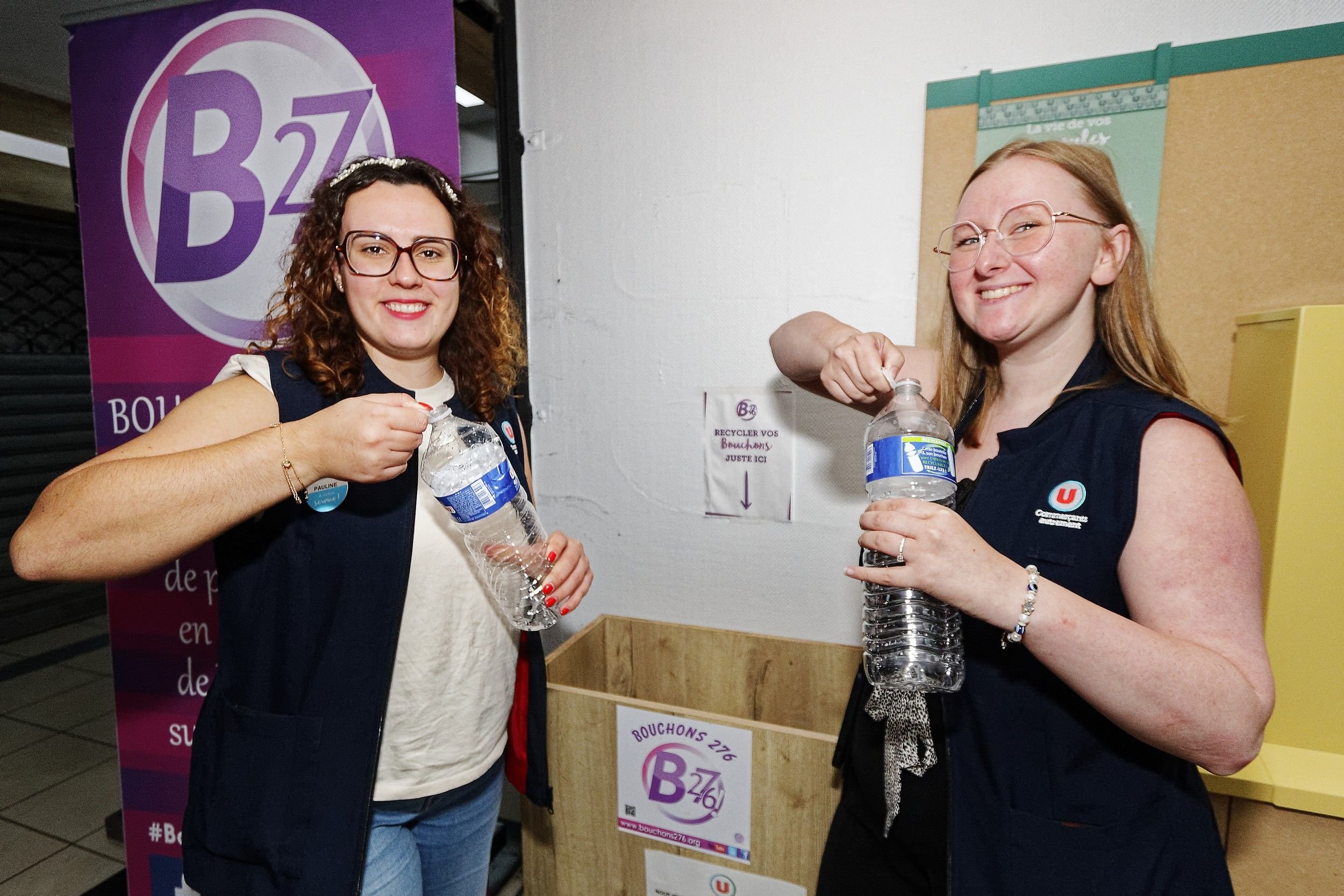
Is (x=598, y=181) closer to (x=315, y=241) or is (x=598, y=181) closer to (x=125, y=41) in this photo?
(x=315, y=241)

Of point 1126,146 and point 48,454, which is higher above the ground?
point 1126,146

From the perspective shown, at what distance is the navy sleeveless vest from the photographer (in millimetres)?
964

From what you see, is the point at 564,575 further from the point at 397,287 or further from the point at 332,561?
the point at 397,287

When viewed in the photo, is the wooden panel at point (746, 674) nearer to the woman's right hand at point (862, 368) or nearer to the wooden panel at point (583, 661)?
the wooden panel at point (583, 661)

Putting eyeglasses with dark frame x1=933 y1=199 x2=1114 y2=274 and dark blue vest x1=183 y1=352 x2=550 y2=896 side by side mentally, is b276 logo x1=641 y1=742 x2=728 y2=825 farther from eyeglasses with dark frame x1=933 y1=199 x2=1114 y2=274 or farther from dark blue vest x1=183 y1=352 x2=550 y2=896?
eyeglasses with dark frame x1=933 y1=199 x2=1114 y2=274

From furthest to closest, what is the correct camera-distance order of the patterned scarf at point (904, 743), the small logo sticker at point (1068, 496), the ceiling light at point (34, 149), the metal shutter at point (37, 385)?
the metal shutter at point (37, 385), the ceiling light at point (34, 149), the patterned scarf at point (904, 743), the small logo sticker at point (1068, 496)

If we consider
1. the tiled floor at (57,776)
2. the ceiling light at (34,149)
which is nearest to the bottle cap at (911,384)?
the tiled floor at (57,776)

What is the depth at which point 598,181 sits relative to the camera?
217 cm

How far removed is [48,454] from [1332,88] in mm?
6922

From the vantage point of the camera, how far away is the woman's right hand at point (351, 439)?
1.02 m

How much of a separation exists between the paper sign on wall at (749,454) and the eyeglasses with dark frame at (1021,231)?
0.93 metres

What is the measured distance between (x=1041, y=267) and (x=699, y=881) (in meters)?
1.63

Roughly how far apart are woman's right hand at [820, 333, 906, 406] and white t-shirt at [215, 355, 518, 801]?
80 centimetres

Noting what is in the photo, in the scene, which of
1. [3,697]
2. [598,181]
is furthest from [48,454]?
[598,181]
